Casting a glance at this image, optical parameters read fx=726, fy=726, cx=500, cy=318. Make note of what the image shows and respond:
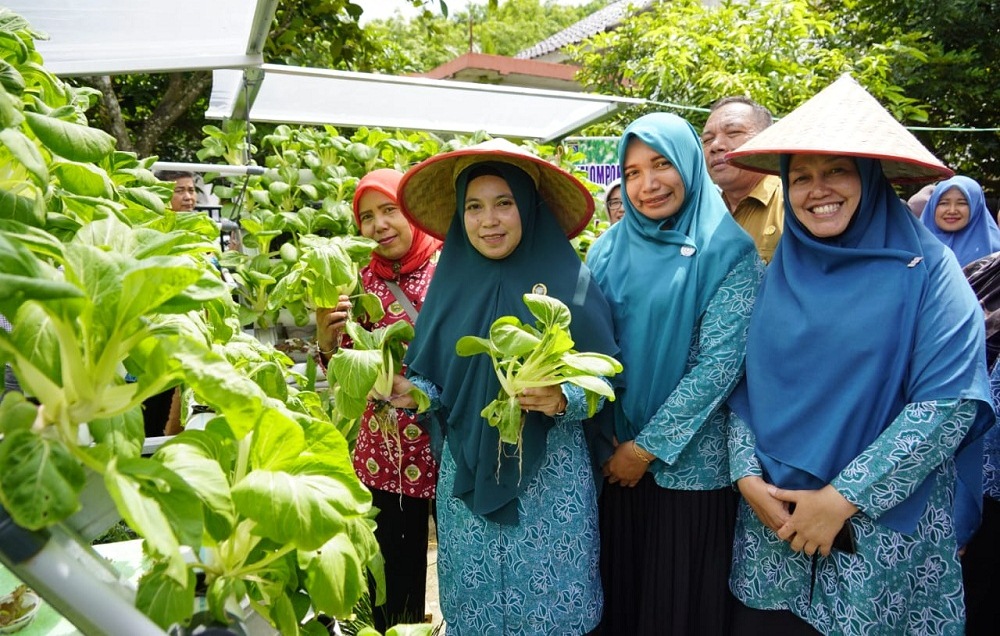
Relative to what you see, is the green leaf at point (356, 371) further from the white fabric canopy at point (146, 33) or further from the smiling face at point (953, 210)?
the smiling face at point (953, 210)

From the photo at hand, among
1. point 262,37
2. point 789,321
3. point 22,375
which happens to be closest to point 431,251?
point 262,37

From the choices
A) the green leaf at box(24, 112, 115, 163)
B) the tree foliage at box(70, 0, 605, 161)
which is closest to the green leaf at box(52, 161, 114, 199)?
the green leaf at box(24, 112, 115, 163)

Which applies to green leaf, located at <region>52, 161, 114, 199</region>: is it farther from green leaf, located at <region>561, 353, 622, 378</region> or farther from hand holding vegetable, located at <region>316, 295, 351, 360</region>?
hand holding vegetable, located at <region>316, 295, 351, 360</region>

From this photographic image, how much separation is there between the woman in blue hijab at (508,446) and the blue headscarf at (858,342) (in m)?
0.45

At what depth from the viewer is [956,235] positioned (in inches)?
181

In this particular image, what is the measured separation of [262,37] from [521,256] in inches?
53.4

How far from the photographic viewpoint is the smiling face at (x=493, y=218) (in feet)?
6.38

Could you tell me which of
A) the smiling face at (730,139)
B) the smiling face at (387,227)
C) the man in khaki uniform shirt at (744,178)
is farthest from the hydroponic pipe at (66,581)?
the smiling face at (730,139)

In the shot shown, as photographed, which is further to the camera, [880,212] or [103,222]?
[880,212]

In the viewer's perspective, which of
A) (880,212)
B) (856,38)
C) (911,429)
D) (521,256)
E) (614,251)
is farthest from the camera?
(856,38)

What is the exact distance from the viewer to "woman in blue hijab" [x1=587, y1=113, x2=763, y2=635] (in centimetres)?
196

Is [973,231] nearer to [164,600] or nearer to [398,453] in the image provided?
[398,453]

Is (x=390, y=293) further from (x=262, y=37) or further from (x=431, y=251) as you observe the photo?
(x=262, y=37)

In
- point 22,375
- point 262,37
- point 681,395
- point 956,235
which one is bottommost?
point 956,235
